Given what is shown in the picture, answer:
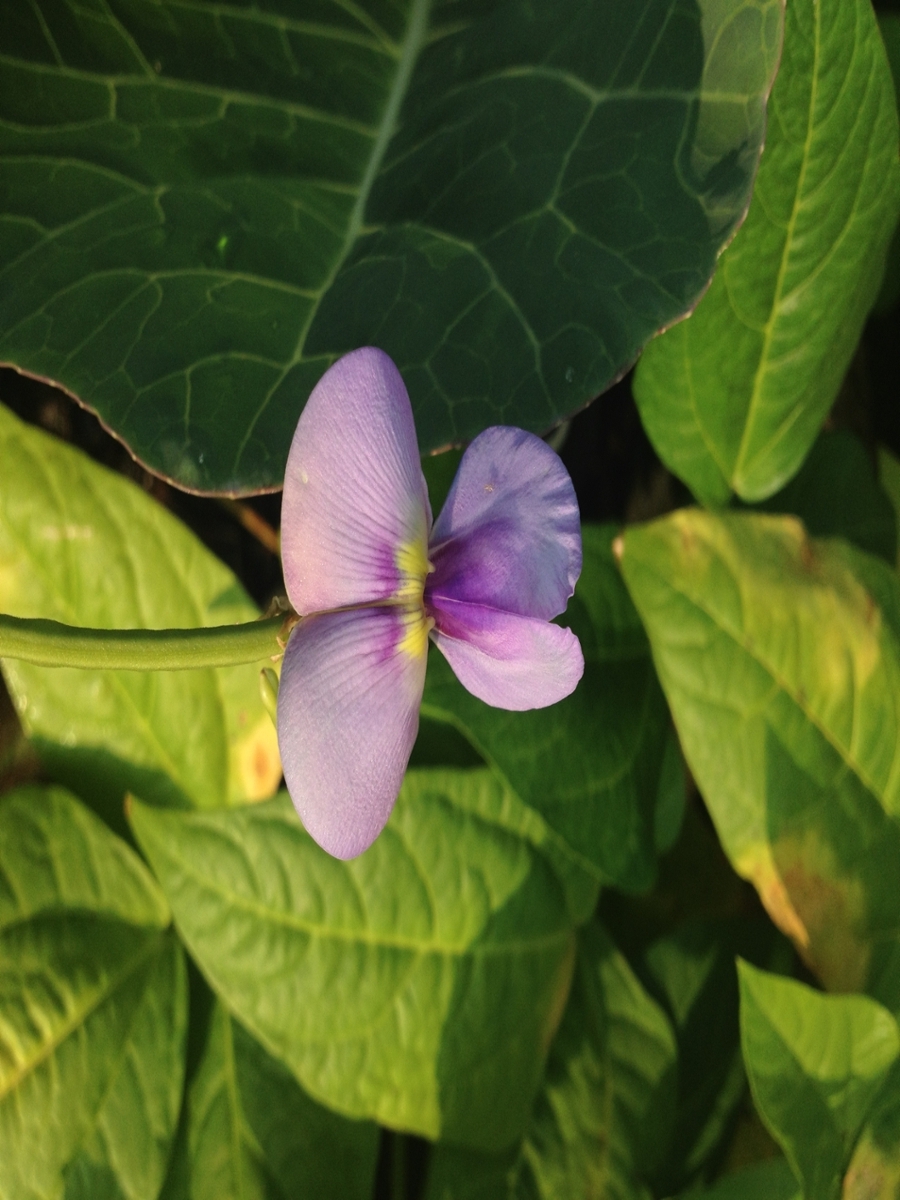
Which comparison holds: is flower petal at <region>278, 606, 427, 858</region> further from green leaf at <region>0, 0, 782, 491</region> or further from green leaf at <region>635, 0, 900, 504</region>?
green leaf at <region>635, 0, 900, 504</region>

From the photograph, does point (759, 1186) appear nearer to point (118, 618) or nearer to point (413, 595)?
point (413, 595)

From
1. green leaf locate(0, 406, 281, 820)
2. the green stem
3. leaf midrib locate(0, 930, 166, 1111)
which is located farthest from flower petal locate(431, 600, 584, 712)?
leaf midrib locate(0, 930, 166, 1111)

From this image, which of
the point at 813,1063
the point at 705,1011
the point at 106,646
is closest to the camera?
the point at 106,646

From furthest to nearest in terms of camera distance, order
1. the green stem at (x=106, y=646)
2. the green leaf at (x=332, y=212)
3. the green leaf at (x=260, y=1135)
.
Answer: the green leaf at (x=260, y=1135)
the green leaf at (x=332, y=212)
the green stem at (x=106, y=646)

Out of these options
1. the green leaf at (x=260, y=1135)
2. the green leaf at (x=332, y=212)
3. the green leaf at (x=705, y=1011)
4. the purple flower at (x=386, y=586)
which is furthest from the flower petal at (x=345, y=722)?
the green leaf at (x=705, y=1011)

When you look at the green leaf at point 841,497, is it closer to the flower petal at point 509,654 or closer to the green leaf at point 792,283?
the green leaf at point 792,283

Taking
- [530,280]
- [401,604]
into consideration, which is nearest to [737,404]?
[530,280]

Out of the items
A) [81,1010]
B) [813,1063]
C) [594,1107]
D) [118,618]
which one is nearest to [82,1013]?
[81,1010]
